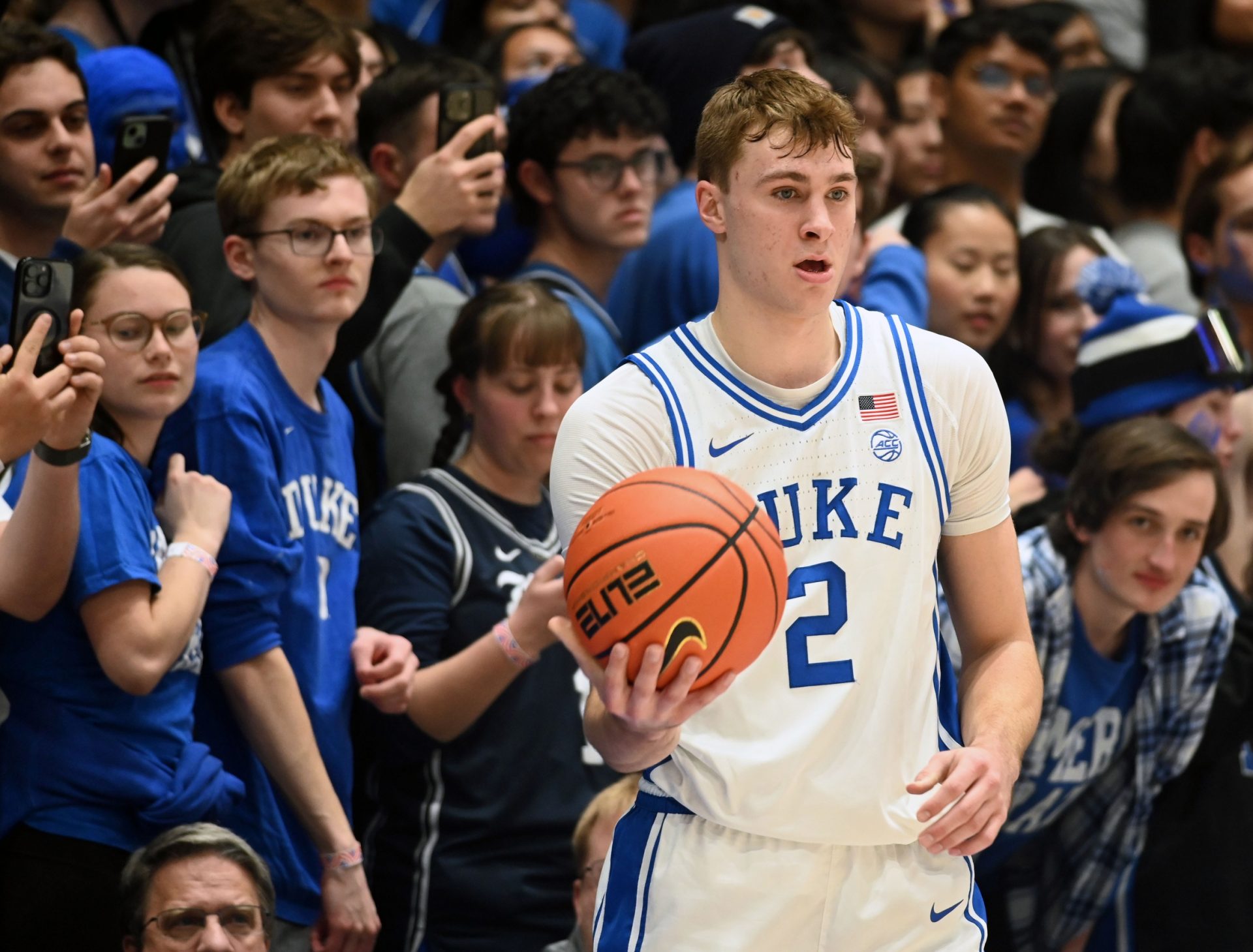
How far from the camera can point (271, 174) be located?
507 cm

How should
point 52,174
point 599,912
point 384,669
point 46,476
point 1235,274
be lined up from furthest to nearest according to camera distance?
point 1235,274 < point 52,174 < point 384,669 < point 46,476 < point 599,912

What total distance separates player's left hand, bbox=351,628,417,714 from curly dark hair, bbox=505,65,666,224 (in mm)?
2231

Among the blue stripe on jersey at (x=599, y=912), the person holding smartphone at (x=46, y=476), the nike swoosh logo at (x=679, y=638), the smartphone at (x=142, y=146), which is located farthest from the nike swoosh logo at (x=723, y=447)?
the smartphone at (x=142, y=146)

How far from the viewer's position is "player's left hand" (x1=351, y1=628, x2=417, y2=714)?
492cm

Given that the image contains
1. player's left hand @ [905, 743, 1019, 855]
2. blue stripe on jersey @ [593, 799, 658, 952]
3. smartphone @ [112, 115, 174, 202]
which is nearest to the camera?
player's left hand @ [905, 743, 1019, 855]

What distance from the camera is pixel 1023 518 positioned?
616 cm

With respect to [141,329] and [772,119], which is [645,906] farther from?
[141,329]

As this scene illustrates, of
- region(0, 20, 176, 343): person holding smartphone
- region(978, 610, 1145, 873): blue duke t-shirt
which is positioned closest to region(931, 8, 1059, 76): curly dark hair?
region(978, 610, 1145, 873): blue duke t-shirt

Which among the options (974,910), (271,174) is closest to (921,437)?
(974,910)

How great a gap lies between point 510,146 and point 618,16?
123 inches

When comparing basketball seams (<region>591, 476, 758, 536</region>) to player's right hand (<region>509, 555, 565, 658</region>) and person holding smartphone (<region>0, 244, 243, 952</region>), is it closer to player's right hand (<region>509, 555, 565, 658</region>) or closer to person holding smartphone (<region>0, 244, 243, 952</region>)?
player's right hand (<region>509, 555, 565, 658</region>)

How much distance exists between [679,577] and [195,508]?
71.7 inches

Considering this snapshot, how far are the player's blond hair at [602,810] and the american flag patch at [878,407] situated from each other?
5.43 feet

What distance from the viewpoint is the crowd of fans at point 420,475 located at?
4328 millimetres
